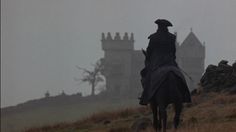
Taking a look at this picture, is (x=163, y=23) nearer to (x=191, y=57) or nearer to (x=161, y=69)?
(x=161, y=69)

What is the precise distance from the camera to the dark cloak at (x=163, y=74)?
50.1ft

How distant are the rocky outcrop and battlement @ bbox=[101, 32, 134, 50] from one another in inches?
2833

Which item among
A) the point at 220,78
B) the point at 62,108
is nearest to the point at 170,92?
the point at 220,78

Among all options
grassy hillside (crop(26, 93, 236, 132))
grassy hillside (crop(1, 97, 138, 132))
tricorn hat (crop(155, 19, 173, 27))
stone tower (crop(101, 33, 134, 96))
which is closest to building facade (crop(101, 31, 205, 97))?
stone tower (crop(101, 33, 134, 96))

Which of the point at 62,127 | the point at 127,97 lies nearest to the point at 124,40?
the point at 127,97

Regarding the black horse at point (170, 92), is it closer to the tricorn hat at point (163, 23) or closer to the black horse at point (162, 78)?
the black horse at point (162, 78)

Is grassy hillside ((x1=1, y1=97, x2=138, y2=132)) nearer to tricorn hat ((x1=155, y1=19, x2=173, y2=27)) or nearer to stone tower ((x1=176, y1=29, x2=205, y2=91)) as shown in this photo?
stone tower ((x1=176, y1=29, x2=205, y2=91))

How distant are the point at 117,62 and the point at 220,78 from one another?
71.6m

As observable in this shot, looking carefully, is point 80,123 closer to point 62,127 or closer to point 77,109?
point 62,127

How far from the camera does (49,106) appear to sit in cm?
8344

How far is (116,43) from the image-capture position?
106m

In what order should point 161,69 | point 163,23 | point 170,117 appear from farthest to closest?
point 170,117 → point 163,23 → point 161,69

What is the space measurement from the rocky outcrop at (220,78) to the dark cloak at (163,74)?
572 inches

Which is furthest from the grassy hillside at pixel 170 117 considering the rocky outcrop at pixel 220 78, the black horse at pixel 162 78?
the black horse at pixel 162 78
